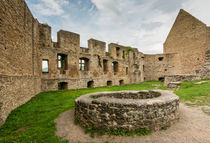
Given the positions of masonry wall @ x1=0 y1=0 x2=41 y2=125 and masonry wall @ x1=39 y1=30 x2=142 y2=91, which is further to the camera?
masonry wall @ x1=39 y1=30 x2=142 y2=91

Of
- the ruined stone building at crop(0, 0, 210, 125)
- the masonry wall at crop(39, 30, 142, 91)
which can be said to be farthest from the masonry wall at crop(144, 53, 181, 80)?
the masonry wall at crop(39, 30, 142, 91)

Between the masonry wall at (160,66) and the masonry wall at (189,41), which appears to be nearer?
the masonry wall at (189,41)

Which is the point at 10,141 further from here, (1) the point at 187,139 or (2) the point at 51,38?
(2) the point at 51,38

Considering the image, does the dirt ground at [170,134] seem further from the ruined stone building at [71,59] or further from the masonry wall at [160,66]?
the masonry wall at [160,66]

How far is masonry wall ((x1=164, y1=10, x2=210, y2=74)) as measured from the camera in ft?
55.5

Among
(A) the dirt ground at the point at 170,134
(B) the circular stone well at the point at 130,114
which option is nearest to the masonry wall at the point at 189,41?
(A) the dirt ground at the point at 170,134

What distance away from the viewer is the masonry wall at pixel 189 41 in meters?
16.9

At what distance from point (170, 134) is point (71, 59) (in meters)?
10.8

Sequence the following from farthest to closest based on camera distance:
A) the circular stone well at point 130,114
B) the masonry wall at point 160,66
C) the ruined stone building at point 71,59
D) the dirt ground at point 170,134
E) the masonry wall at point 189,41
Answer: the masonry wall at point 160,66 < the masonry wall at point 189,41 < the ruined stone building at point 71,59 < the circular stone well at point 130,114 < the dirt ground at point 170,134

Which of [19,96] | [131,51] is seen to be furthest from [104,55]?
[19,96]

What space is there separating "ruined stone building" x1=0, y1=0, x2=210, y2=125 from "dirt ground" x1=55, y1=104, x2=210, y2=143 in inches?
109

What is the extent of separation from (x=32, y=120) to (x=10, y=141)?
1326 millimetres

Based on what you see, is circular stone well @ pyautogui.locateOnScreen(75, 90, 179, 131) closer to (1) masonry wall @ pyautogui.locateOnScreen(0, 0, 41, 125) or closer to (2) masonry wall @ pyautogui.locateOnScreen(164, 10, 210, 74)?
(1) masonry wall @ pyautogui.locateOnScreen(0, 0, 41, 125)

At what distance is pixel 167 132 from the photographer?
3088 millimetres
